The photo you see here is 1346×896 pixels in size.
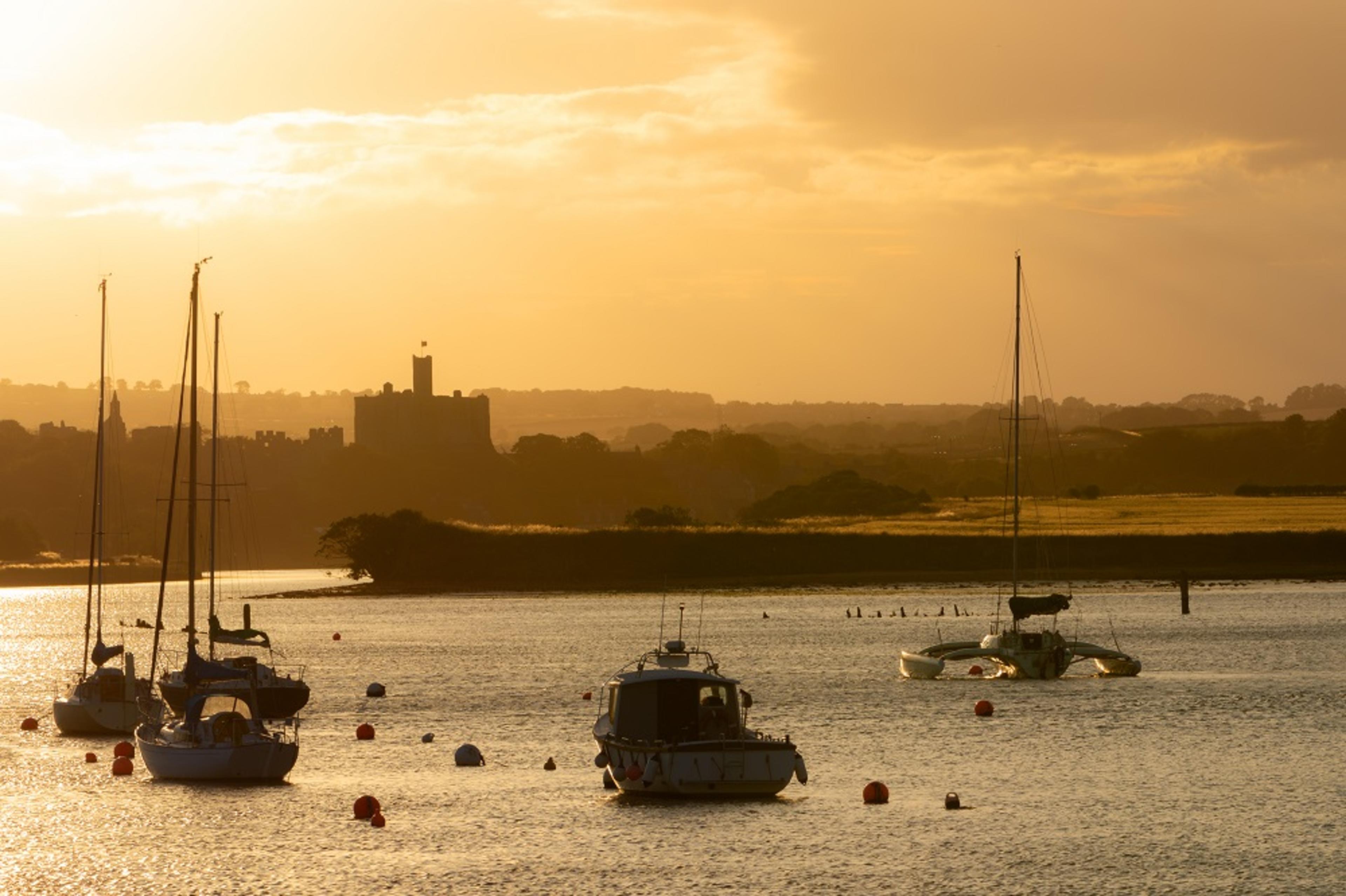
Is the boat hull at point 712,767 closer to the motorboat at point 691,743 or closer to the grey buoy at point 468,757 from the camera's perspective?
the motorboat at point 691,743

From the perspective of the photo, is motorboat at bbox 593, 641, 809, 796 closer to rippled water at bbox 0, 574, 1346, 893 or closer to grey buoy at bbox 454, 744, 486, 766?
rippled water at bbox 0, 574, 1346, 893

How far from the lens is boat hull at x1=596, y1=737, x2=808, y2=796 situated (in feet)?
166

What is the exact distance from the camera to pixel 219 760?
187 feet

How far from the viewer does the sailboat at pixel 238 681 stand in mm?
59812

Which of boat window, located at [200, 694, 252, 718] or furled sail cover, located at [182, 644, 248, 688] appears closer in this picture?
boat window, located at [200, 694, 252, 718]

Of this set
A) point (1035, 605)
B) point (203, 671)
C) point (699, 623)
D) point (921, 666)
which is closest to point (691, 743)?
point (203, 671)

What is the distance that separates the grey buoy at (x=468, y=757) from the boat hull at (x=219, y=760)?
6.01 m

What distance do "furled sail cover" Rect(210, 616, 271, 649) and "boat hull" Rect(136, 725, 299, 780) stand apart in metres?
15.4

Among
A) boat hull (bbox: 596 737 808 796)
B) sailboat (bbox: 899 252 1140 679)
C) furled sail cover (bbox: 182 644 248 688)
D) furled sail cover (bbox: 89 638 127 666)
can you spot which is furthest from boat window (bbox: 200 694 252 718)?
sailboat (bbox: 899 252 1140 679)

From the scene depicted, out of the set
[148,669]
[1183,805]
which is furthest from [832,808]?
[148,669]

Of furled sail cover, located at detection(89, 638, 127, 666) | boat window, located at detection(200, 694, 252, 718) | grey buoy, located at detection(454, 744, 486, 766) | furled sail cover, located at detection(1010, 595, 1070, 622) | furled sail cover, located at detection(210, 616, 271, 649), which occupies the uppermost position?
furled sail cover, located at detection(1010, 595, 1070, 622)

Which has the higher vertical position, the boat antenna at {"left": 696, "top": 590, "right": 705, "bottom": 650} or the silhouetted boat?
the silhouetted boat

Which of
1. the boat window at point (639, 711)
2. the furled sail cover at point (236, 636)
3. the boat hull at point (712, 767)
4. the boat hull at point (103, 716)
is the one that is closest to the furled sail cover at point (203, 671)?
the furled sail cover at point (236, 636)

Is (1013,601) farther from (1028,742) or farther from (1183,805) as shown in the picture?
(1183,805)
